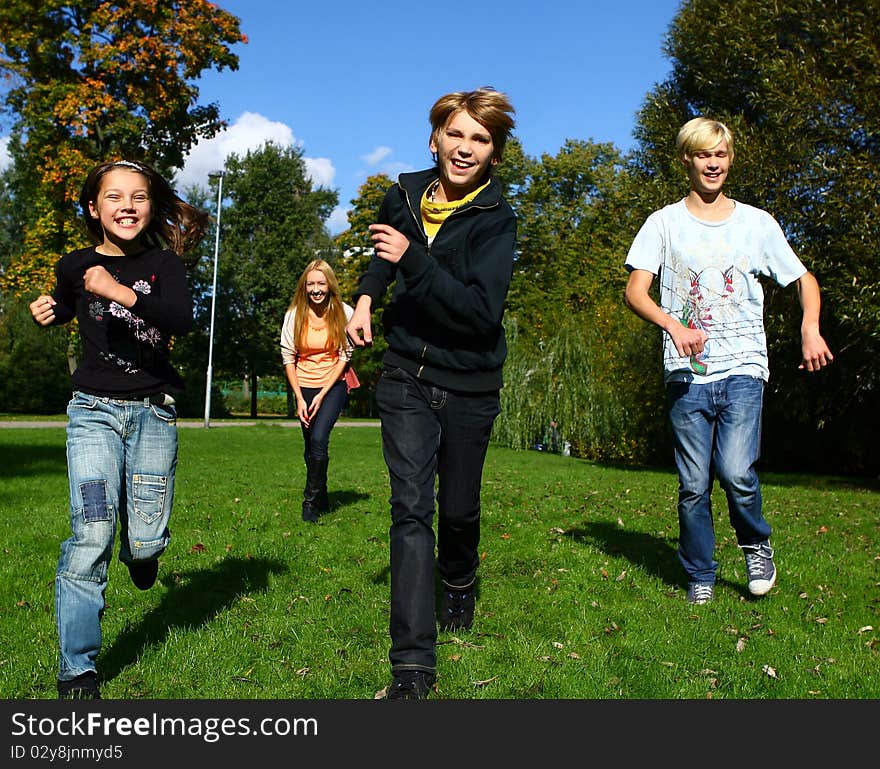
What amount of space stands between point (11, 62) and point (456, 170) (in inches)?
1100

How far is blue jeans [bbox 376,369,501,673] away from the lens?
11.8 feet

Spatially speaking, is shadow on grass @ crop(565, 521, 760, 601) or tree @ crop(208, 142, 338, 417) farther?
tree @ crop(208, 142, 338, 417)

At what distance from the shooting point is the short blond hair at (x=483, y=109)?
400cm

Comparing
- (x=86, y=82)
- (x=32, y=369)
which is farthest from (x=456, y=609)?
(x=32, y=369)

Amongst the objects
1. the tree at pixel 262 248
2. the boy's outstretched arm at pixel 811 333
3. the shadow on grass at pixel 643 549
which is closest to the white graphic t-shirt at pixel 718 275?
the boy's outstretched arm at pixel 811 333

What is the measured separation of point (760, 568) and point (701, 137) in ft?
8.61

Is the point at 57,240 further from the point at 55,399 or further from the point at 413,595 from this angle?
the point at 413,595

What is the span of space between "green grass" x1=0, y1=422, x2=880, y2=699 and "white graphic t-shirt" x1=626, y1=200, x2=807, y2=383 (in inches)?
58.1

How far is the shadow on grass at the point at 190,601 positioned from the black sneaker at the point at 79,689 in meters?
0.37

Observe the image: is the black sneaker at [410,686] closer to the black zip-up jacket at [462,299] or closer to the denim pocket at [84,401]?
the black zip-up jacket at [462,299]

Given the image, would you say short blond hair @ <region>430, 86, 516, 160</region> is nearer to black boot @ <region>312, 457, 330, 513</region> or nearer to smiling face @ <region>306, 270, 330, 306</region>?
smiling face @ <region>306, 270, 330, 306</region>

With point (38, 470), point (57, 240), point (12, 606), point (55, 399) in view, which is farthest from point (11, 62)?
point (12, 606)

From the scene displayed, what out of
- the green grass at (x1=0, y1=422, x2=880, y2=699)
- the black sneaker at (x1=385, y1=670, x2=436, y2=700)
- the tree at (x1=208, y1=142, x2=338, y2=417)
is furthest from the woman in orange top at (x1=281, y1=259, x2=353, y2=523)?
the tree at (x1=208, y1=142, x2=338, y2=417)

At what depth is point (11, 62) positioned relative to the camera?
27.0 m
